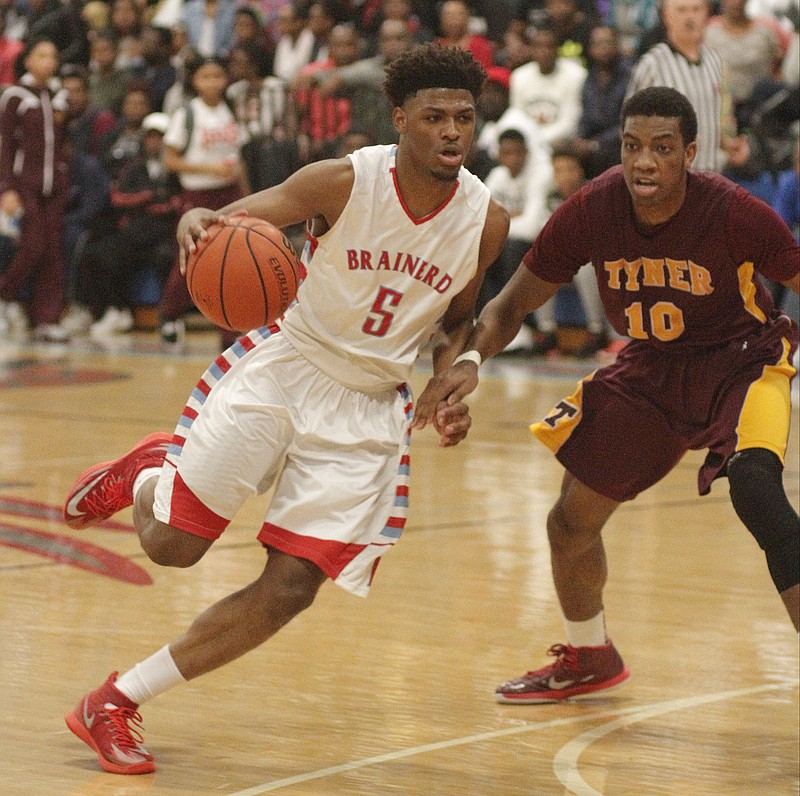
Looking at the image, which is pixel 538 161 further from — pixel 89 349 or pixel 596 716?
pixel 596 716

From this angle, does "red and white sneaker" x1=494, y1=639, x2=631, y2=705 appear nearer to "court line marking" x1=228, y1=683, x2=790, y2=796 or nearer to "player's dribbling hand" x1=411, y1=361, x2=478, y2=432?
"court line marking" x1=228, y1=683, x2=790, y2=796

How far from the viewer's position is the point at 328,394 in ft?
14.4

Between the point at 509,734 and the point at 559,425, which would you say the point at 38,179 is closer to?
the point at 559,425

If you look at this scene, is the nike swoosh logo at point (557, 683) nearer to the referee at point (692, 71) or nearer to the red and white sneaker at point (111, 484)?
the red and white sneaker at point (111, 484)

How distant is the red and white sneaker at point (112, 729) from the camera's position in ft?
13.2

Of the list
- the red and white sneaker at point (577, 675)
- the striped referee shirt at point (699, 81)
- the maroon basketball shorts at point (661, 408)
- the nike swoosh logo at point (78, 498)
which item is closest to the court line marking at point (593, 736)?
the red and white sneaker at point (577, 675)

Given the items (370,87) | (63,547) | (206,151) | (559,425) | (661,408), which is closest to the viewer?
(661,408)

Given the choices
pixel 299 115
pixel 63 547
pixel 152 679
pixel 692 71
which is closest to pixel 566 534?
pixel 152 679

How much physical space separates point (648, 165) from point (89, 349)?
10343mm

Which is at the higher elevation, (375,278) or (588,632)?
(375,278)

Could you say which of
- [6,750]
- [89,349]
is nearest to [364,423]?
[6,750]

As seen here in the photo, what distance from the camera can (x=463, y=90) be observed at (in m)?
4.34

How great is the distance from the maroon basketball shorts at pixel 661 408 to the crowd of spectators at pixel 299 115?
19.0ft

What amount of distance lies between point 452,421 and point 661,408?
0.74m
